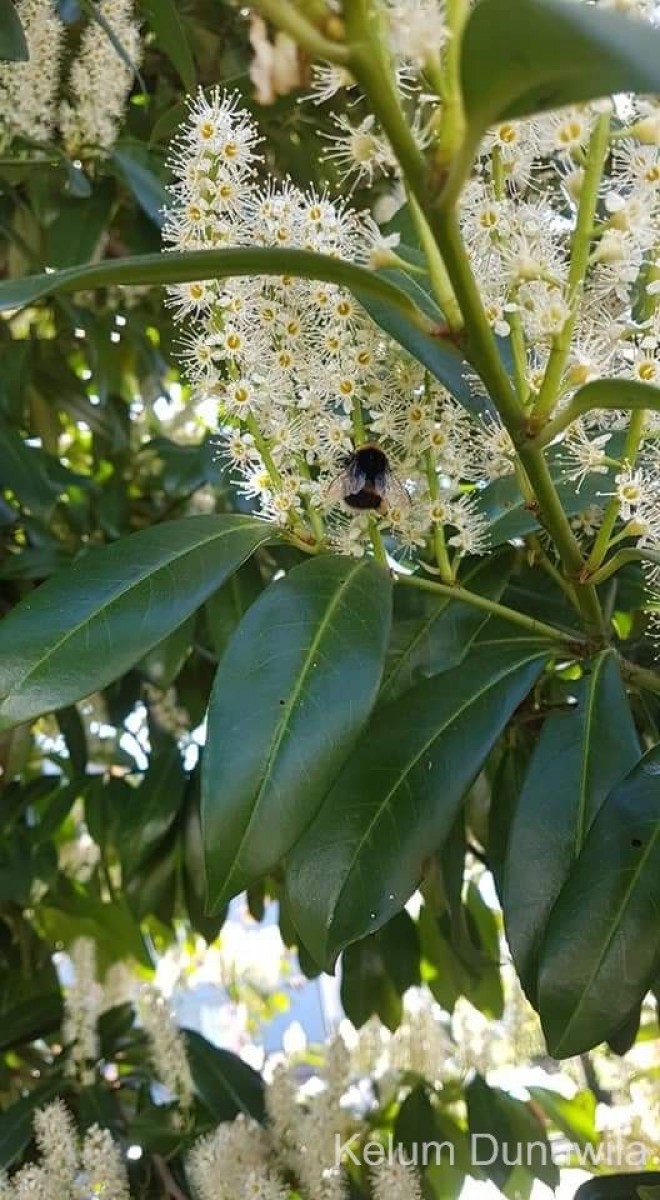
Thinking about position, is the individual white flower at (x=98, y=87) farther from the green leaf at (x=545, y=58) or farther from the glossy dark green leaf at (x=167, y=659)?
the green leaf at (x=545, y=58)

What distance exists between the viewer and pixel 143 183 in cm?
115

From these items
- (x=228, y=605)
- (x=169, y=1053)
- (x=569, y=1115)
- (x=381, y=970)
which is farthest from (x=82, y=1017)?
(x=569, y=1115)

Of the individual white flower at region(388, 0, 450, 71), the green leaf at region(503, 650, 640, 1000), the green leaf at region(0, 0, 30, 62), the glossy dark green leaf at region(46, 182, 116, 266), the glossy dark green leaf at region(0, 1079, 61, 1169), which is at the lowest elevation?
the glossy dark green leaf at region(0, 1079, 61, 1169)

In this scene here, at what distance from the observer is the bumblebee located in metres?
0.71

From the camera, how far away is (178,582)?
0.73 metres

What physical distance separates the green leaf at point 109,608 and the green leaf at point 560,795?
0.21 m

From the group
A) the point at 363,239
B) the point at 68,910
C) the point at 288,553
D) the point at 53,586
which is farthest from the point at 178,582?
the point at 68,910

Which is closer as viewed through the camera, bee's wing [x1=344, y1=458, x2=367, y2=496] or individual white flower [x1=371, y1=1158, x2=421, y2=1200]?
bee's wing [x1=344, y1=458, x2=367, y2=496]

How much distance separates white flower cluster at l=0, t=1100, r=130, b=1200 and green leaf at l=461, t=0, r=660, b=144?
2.81 ft

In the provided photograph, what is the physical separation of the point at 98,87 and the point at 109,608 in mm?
717

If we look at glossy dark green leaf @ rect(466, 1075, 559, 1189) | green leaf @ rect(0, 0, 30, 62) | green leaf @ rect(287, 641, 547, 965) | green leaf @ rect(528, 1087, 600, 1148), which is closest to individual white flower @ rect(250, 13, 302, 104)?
green leaf @ rect(287, 641, 547, 965)

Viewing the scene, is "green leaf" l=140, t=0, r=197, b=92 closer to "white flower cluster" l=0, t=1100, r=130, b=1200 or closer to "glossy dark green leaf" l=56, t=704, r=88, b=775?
"glossy dark green leaf" l=56, t=704, r=88, b=775

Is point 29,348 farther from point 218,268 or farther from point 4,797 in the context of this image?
point 218,268

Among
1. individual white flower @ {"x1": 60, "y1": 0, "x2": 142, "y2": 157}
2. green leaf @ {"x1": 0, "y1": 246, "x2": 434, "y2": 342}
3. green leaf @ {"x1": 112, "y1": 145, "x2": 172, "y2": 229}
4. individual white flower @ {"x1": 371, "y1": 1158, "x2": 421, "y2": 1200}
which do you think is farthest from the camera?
individual white flower @ {"x1": 60, "y1": 0, "x2": 142, "y2": 157}
